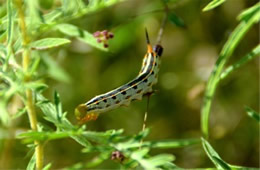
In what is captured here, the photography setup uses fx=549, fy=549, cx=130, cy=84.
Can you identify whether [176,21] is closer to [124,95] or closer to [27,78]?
[124,95]

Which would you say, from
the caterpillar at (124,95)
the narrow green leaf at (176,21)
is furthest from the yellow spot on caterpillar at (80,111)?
the narrow green leaf at (176,21)

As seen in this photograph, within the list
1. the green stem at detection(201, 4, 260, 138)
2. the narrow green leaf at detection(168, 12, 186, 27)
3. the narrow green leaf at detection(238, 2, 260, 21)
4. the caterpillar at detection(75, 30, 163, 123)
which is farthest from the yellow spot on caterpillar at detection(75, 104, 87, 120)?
the narrow green leaf at detection(168, 12, 186, 27)

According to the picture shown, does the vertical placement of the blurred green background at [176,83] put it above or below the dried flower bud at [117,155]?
above

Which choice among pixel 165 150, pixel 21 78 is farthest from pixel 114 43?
pixel 21 78

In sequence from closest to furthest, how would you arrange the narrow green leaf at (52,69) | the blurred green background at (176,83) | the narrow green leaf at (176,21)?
the narrow green leaf at (176,21) < the narrow green leaf at (52,69) < the blurred green background at (176,83)

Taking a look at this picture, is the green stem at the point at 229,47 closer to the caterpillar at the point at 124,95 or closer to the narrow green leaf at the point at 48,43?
the caterpillar at the point at 124,95

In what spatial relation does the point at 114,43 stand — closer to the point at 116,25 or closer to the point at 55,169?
the point at 116,25
